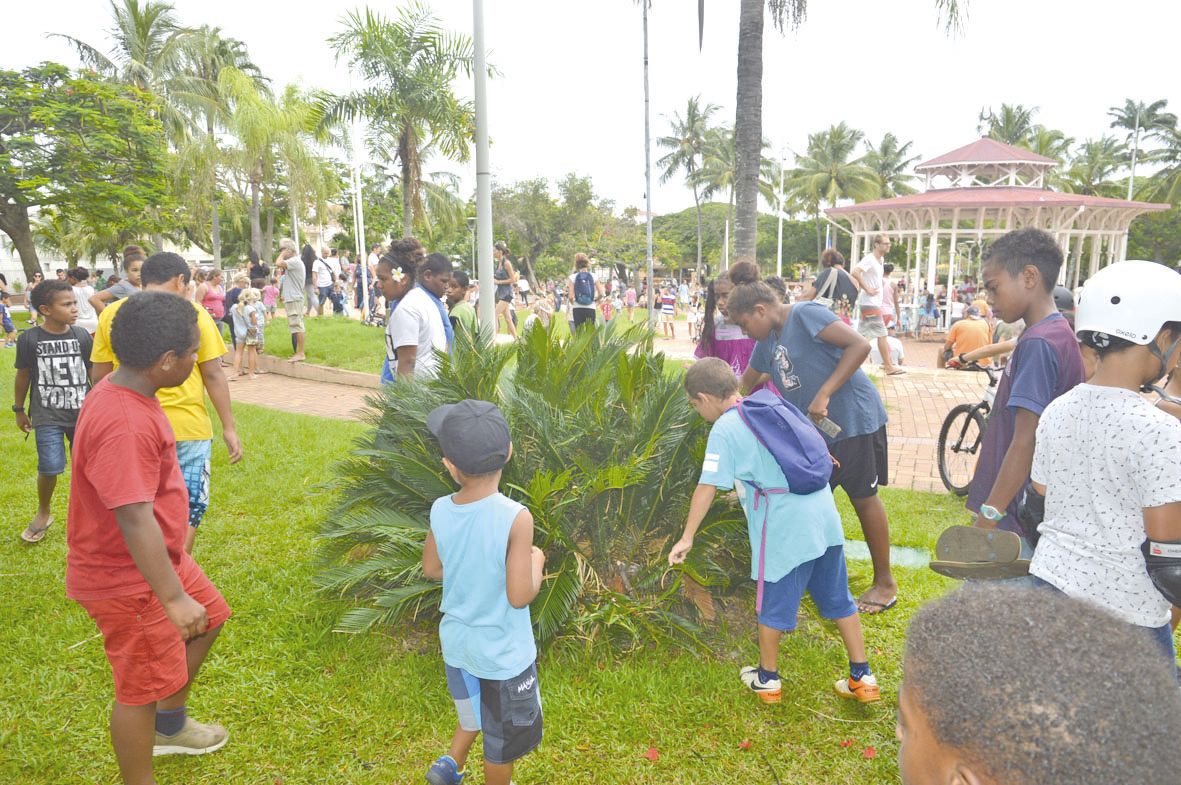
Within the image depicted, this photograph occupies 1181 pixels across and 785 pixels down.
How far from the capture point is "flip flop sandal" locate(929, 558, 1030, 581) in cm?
250

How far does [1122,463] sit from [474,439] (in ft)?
5.96

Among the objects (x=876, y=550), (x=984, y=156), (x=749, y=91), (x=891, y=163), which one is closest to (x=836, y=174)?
(x=891, y=163)

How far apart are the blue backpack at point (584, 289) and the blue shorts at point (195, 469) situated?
9.65 meters

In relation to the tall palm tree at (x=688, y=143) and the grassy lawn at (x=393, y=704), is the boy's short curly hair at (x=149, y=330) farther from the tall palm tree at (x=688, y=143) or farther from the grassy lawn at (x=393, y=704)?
the tall palm tree at (x=688, y=143)

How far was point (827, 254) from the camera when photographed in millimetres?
9297

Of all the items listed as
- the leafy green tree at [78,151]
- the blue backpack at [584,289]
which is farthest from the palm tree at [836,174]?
the blue backpack at [584,289]

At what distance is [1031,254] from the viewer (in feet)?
9.66

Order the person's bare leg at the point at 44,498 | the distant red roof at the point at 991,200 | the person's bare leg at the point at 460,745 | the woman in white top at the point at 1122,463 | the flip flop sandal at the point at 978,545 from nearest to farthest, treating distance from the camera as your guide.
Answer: the woman in white top at the point at 1122,463 → the flip flop sandal at the point at 978,545 → the person's bare leg at the point at 460,745 → the person's bare leg at the point at 44,498 → the distant red roof at the point at 991,200

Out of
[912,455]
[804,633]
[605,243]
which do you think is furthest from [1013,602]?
[605,243]

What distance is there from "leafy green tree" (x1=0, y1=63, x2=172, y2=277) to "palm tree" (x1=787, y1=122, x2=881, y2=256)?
48.5 m

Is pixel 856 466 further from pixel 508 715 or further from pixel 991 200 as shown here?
pixel 991 200

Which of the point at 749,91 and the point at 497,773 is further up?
the point at 749,91

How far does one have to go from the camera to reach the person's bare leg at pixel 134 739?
8.73 ft

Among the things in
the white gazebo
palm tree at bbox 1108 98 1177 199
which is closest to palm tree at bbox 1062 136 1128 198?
palm tree at bbox 1108 98 1177 199
